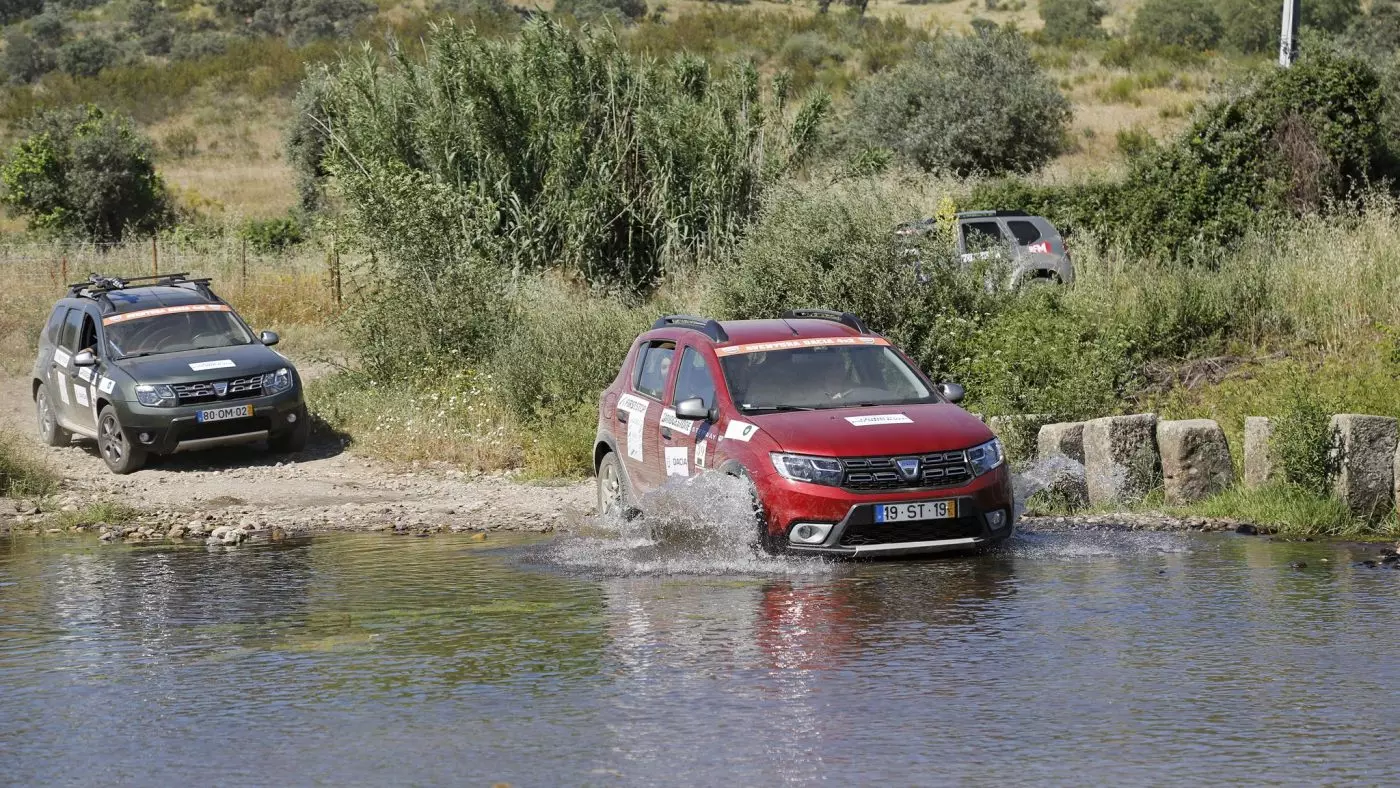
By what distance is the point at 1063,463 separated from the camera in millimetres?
14180

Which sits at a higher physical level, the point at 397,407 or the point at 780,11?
the point at 780,11

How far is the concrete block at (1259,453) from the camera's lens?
1325cm

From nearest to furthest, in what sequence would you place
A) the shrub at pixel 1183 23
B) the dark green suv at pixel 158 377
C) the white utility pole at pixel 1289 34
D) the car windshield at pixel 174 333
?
1. the dark green suv at pixel 158 377
2. the car windshield at pixel 174 333
3. the white utility pole at pixel 1289 34
4. the shrub at pixel 1183 23

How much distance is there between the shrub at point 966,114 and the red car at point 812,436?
95.0 feet

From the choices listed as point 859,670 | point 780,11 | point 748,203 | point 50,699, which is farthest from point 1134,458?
point 780,11

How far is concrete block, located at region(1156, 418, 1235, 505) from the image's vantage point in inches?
537

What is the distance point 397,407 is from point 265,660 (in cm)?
1099

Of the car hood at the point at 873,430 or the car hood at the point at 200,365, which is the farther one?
the car hood at the point at 200,365

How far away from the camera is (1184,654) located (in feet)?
27.8

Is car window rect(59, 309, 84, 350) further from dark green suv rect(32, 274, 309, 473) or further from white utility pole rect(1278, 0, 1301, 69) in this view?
white utility pole rect(1278, 0, 1301, 69)

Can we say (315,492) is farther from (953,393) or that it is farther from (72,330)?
(953,393)

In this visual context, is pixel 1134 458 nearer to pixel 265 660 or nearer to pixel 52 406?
pixel 265 660

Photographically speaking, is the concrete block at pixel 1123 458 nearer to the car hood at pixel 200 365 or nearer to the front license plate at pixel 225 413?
the front license plate at pixel 225 413

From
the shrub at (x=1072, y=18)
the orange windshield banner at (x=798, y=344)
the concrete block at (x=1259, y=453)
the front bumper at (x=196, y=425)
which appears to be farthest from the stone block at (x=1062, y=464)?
the shrub at (x=1072, y=18)
